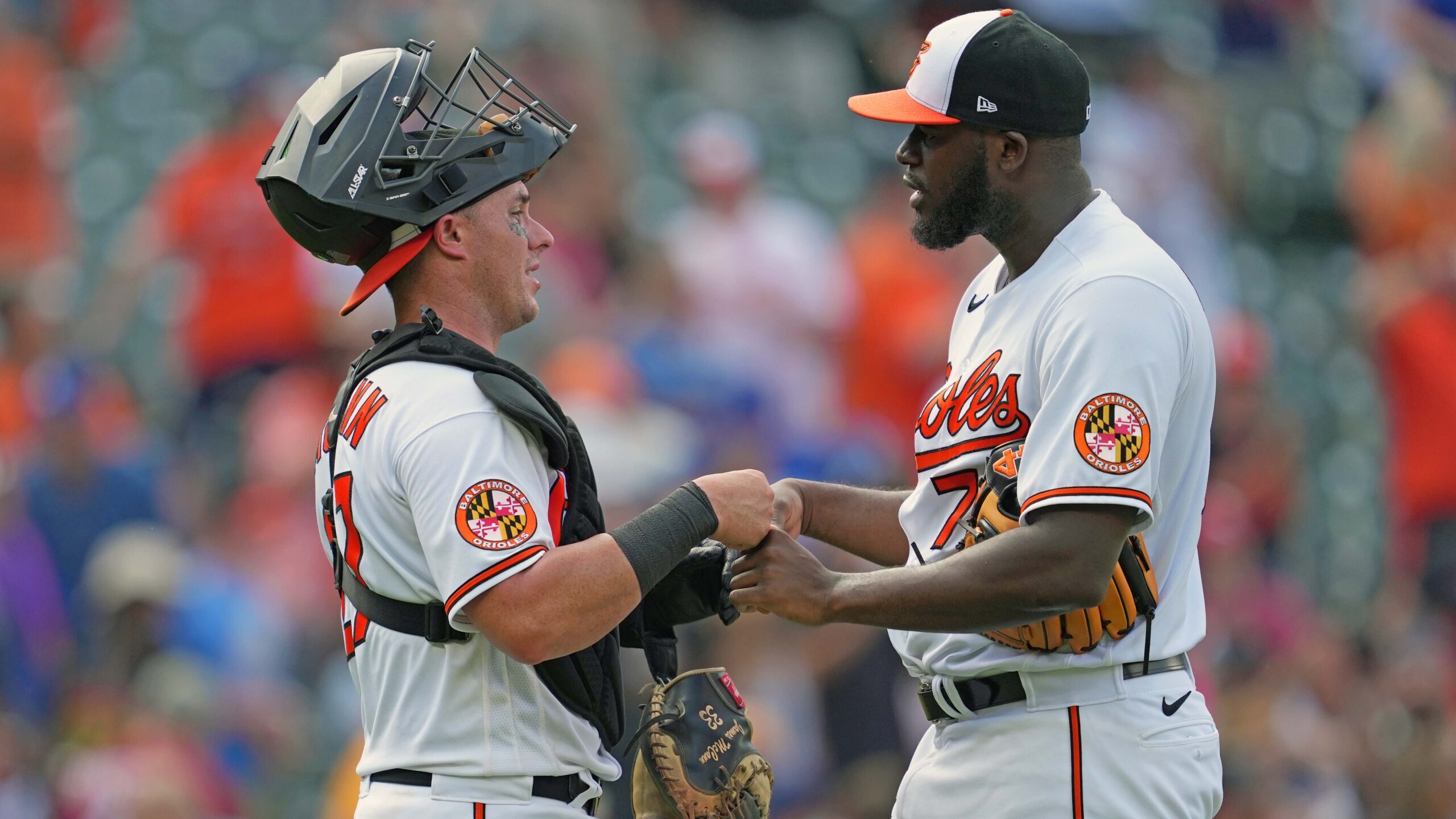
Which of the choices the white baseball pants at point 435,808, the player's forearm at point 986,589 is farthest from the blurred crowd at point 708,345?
the player's forearm at point 986,589

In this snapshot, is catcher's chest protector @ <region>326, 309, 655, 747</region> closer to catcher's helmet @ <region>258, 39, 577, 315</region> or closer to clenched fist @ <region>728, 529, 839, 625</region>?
catcher's helmet @ <region>258, 39, 577, 315</region>

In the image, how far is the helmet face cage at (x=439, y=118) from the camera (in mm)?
3324

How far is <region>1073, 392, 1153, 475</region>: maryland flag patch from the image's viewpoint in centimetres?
312

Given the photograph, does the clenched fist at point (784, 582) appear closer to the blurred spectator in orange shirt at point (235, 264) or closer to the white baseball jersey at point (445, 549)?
the white baseball jersey at point (445, 549)

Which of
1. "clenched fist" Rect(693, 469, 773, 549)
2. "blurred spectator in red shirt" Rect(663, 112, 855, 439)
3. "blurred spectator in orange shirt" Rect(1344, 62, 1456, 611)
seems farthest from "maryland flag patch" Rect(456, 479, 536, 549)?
"blurred spectator in orange shirt" Rect(1344, 62, 1456, 611)

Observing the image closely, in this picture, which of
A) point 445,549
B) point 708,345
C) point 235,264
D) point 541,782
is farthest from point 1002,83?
point 235,264

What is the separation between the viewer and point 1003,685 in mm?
3447

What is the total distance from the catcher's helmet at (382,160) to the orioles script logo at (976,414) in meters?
0.98

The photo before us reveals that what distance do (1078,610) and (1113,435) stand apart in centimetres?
35

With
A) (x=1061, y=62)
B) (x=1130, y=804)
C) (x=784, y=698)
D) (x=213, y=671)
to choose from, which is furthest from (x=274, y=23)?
(x=1130, y=804)

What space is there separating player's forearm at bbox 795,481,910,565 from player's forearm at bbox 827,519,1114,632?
2.17 feet

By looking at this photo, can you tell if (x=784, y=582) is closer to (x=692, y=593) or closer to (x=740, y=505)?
(x=740, y=505)

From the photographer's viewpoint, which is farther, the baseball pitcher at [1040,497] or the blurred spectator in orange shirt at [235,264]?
the blurred spectator in orange shirt at [235,264]

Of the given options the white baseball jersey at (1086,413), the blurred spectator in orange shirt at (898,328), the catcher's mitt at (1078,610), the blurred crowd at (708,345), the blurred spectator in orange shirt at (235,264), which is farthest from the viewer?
the blurred spectator in orange shirt at (898,328)
